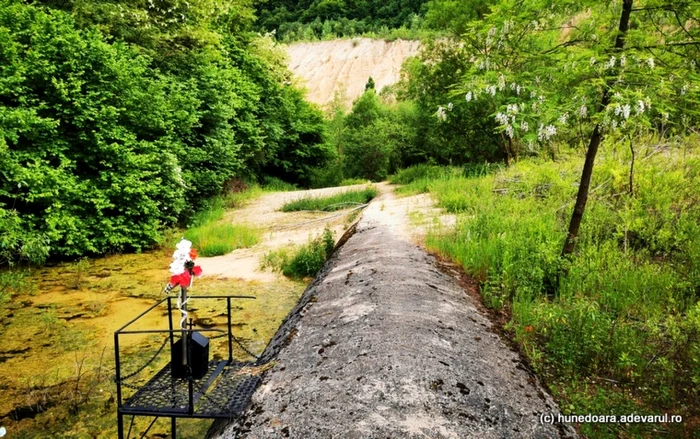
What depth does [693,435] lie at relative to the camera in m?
2.87

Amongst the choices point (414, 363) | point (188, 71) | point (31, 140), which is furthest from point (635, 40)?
point (188, 71)

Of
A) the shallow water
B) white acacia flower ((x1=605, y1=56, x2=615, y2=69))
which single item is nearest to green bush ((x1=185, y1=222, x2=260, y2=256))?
the shallow water

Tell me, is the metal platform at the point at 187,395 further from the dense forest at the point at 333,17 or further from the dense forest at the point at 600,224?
the dense forest at the point at 333,17

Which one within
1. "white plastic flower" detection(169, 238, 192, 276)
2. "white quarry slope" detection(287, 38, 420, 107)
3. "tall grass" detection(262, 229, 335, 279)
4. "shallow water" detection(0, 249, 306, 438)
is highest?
"white quarry slope" detection(287, 38, 420, 107)

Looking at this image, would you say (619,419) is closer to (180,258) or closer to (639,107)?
(639,107)

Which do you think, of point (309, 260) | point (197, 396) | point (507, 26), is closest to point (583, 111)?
point (507, 26)

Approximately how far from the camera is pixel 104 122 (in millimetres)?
10469

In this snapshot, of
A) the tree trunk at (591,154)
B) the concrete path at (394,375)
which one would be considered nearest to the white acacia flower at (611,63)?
the tree trunk at (591,154)

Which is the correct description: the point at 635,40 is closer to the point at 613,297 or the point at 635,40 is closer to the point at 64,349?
the point at 613,297

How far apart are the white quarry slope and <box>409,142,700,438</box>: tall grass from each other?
190ft

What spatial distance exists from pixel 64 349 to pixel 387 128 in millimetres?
24558

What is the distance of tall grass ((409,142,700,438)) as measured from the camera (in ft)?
11.5

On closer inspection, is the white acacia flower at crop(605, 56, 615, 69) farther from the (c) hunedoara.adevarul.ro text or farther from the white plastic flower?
the white plastic flower

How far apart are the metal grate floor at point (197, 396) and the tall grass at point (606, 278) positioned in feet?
8.37
